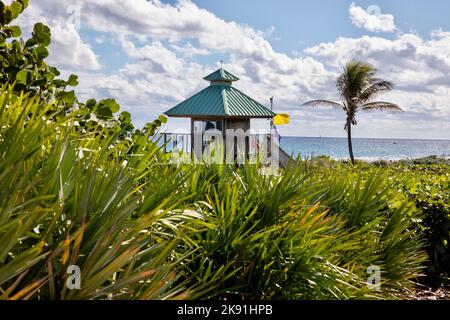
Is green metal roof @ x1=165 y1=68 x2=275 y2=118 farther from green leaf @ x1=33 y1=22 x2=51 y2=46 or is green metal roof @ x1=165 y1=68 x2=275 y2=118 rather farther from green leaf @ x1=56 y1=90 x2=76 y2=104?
green leaf @ x1=56 y1=90 x2=76 y2=104

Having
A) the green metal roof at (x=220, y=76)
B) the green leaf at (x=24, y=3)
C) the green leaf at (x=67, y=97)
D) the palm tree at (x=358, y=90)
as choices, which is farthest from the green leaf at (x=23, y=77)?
the palm tree at (x=358, y=90)

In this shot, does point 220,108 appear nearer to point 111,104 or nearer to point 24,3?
point 111,104

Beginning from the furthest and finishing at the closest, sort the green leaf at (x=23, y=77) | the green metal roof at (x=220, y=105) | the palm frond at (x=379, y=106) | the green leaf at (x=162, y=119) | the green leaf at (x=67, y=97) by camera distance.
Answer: the palm frond at (x=379, y=106)
the green metal roof at (x=220, y=105)
the green leaf at (x=162, y=119)
the green leaf at (x=67, y=97)
the green leaf at (x=23, y=77)

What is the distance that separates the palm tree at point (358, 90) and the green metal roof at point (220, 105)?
719 inches

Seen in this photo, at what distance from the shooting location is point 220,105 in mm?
26250

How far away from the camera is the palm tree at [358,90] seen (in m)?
43.6

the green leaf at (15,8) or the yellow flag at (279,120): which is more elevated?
the yellow flag at (279,120)

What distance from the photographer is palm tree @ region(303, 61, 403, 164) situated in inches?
1718

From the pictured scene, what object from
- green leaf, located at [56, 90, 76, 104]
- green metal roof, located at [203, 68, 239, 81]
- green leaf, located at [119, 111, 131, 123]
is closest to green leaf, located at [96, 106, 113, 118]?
green leaf, located at [119, 111, 131, 123]

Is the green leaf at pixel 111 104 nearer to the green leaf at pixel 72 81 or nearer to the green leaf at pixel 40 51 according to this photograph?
the green leaf at pixel 72 81

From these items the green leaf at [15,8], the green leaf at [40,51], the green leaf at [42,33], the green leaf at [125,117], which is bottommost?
the green leaf at [125,117]

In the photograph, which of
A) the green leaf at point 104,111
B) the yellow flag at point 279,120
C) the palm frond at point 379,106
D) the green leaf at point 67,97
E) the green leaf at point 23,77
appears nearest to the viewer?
the green leaf at point 23,77

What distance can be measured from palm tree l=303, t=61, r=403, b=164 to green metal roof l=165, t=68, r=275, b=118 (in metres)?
18.3
